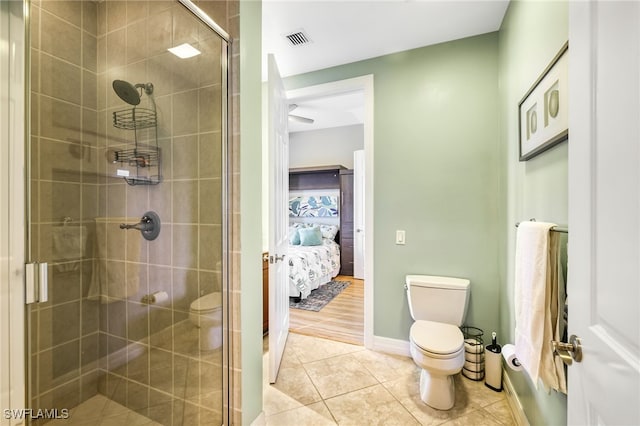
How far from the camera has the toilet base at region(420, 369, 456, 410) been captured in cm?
167

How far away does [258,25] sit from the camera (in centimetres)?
153

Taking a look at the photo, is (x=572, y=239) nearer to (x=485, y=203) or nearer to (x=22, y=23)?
(x=485, y=203)

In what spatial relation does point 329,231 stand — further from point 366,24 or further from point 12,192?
point 12,192

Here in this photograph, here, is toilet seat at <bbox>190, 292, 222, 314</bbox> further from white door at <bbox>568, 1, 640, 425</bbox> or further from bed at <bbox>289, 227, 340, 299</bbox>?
bed at <bbox>289, 227, 340, 299</bbox>

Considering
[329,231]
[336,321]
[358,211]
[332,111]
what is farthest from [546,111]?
[329,231]

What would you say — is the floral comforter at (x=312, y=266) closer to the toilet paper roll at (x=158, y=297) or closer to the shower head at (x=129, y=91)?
the toilet paper roll at (x=158, y=297)

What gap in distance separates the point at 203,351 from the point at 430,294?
1633mm

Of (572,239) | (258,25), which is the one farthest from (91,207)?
(572,239)

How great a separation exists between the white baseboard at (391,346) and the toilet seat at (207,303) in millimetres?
1577

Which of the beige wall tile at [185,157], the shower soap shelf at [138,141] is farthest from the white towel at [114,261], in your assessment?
the beige wall tile at [185,157]

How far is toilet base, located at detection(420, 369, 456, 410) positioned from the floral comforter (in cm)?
207

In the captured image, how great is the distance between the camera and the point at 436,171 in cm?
225

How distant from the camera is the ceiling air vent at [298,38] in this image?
2.10 metres

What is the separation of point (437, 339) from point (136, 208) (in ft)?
6.69
